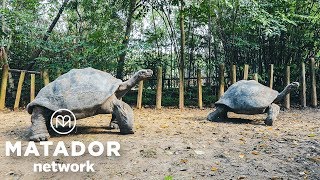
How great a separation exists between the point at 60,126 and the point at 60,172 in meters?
2.25

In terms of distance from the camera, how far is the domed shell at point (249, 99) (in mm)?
6855

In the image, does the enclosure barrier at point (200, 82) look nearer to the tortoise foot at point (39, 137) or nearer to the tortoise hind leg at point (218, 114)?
the tortoise hind leg at point (218, 114)

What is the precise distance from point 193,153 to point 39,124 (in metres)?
2.57

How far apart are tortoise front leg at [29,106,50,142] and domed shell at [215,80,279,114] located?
12.3 feet

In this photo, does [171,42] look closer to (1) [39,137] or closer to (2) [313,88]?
(2) [313,88]

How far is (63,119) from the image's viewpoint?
5469 mm

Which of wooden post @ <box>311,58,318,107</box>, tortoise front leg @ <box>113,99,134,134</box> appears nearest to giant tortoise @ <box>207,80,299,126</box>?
tortoise front leg @ <box>113,99,134,134</box>

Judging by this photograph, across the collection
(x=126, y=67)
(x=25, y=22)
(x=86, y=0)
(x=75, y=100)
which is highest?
(x=86, y=0)

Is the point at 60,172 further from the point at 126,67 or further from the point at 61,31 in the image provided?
the point at 61,31

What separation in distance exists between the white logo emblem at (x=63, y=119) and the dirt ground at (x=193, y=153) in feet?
0.69

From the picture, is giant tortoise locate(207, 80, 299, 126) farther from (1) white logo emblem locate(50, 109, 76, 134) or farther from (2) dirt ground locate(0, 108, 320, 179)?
(1) white logo emblem locate(50, 109, 76, 134)

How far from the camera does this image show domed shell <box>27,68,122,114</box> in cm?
520

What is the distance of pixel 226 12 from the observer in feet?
A: 39.7

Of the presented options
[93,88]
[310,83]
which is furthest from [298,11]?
[93,88]
